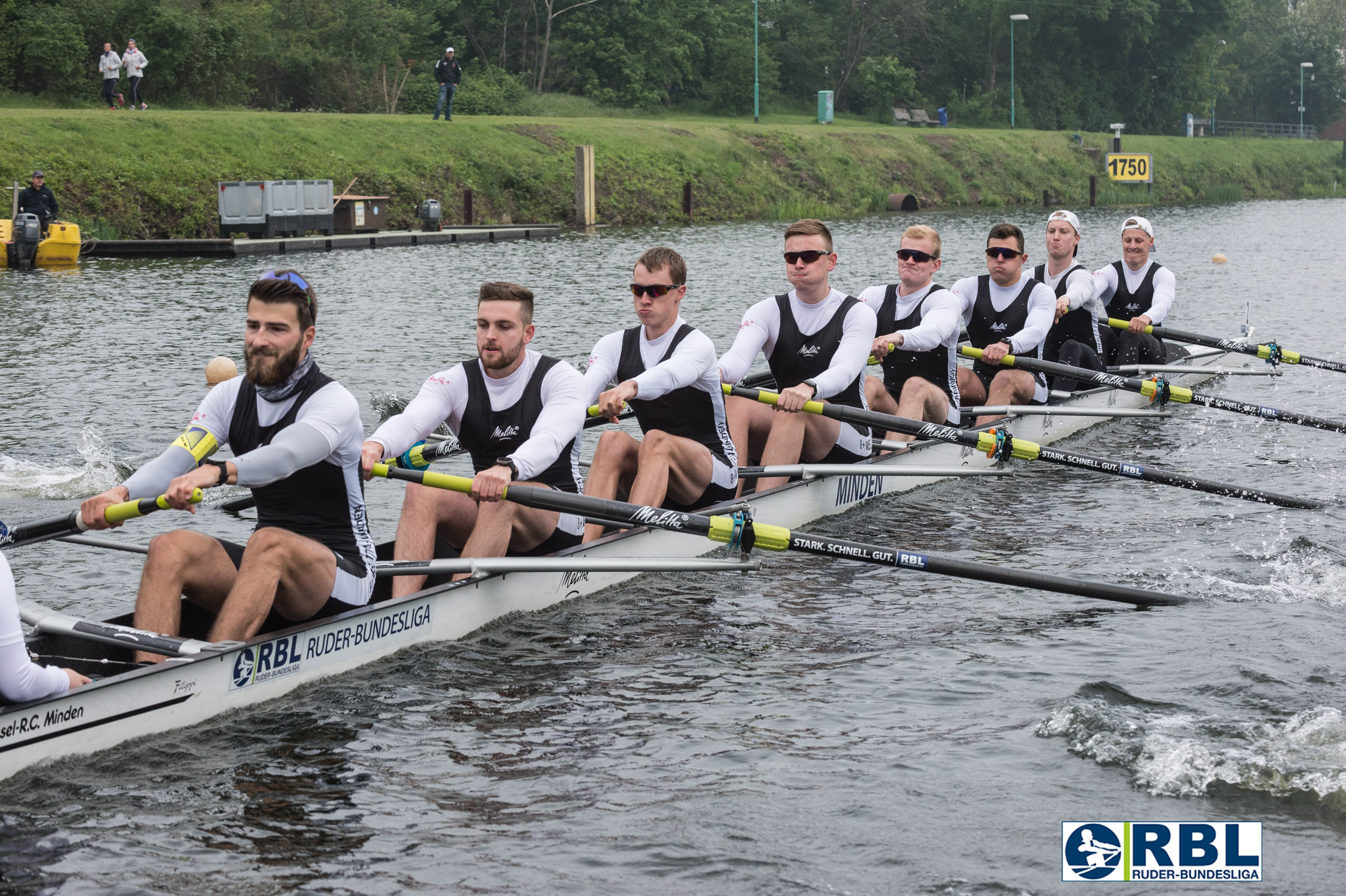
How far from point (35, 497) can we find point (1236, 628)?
28.3 feet

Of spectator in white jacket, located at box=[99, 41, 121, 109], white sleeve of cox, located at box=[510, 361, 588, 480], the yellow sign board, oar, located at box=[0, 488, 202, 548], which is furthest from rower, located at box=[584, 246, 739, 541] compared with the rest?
the yellow sign board

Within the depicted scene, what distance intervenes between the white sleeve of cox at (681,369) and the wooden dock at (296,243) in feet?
76.1

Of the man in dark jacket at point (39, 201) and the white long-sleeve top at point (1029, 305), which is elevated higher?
the man in dark jacket at point (39, 201)

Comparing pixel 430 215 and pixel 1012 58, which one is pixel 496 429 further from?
pixel 1012 58

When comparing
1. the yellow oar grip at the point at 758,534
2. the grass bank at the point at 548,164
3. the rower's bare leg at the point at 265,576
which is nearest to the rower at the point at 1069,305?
the yellow oar grip at the point at 758,534

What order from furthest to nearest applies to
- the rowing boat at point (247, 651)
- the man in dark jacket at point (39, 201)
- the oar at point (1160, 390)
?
the man in dark jacket at point (39, 201) → the oar at point (1160, 390) → the rowing boat at point (247, 651)

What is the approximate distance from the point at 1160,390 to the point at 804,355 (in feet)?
12.1

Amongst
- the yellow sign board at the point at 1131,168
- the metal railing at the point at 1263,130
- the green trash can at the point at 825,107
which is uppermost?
the metal railing at the point at 1263,130

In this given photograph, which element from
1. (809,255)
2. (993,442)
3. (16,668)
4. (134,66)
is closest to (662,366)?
(809,255)

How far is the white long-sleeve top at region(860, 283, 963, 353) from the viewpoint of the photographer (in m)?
10.7

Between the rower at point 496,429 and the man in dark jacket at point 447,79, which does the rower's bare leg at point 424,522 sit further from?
the man in dark jacket at point 447,79

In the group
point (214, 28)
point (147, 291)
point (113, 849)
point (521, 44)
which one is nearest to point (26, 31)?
point (214, 28)

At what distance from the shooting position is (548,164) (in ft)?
141

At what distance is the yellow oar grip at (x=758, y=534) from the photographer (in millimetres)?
7035
